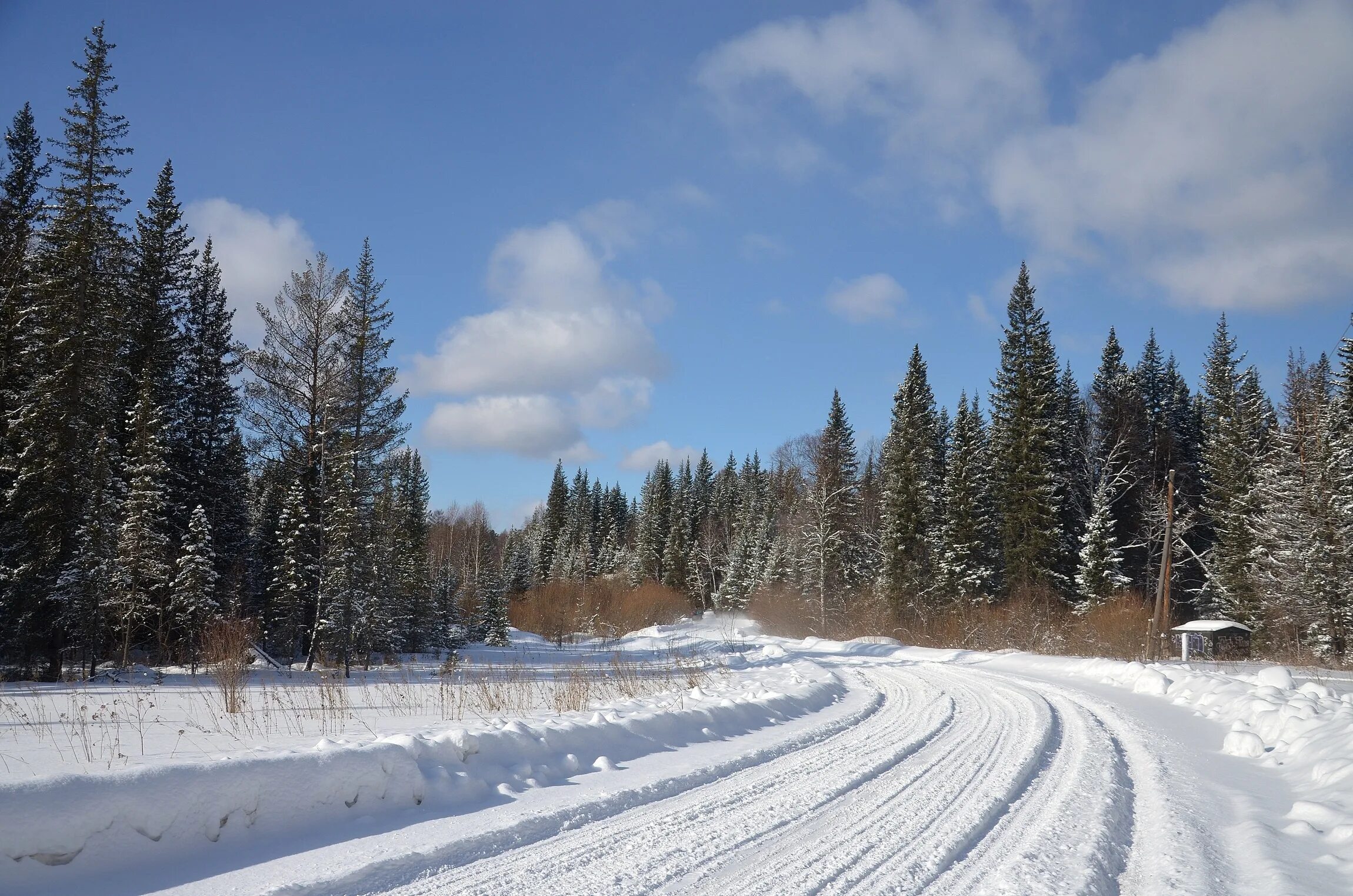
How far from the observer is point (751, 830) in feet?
17.4

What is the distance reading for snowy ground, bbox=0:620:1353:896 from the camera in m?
4.35

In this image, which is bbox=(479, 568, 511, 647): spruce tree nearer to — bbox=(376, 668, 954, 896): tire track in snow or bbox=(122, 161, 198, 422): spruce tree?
bbox=(122, 161, 198, 422): spruce tree

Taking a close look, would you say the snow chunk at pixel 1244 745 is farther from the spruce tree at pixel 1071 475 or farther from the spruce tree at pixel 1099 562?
the spruce tree at pixel 1071 475

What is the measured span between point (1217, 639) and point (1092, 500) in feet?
37.5

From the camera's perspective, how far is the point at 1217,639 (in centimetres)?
2778

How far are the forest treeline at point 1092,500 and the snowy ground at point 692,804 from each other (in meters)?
22.3

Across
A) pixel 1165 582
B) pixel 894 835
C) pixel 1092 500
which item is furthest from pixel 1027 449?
pixel 894 835

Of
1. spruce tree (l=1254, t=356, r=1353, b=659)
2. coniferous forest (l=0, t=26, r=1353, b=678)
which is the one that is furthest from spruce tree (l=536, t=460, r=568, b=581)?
spruce tree (l=1254, t=356, r=1353, b=659)

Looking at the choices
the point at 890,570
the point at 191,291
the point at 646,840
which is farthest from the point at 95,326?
the point at 890,570

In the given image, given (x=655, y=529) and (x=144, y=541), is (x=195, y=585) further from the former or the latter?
(x=655, y=529)

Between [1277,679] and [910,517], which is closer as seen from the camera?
[1277,679]

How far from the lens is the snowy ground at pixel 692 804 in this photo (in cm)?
435

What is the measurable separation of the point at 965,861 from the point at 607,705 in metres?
6.59

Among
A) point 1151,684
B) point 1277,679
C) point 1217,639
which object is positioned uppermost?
point 1277,679
